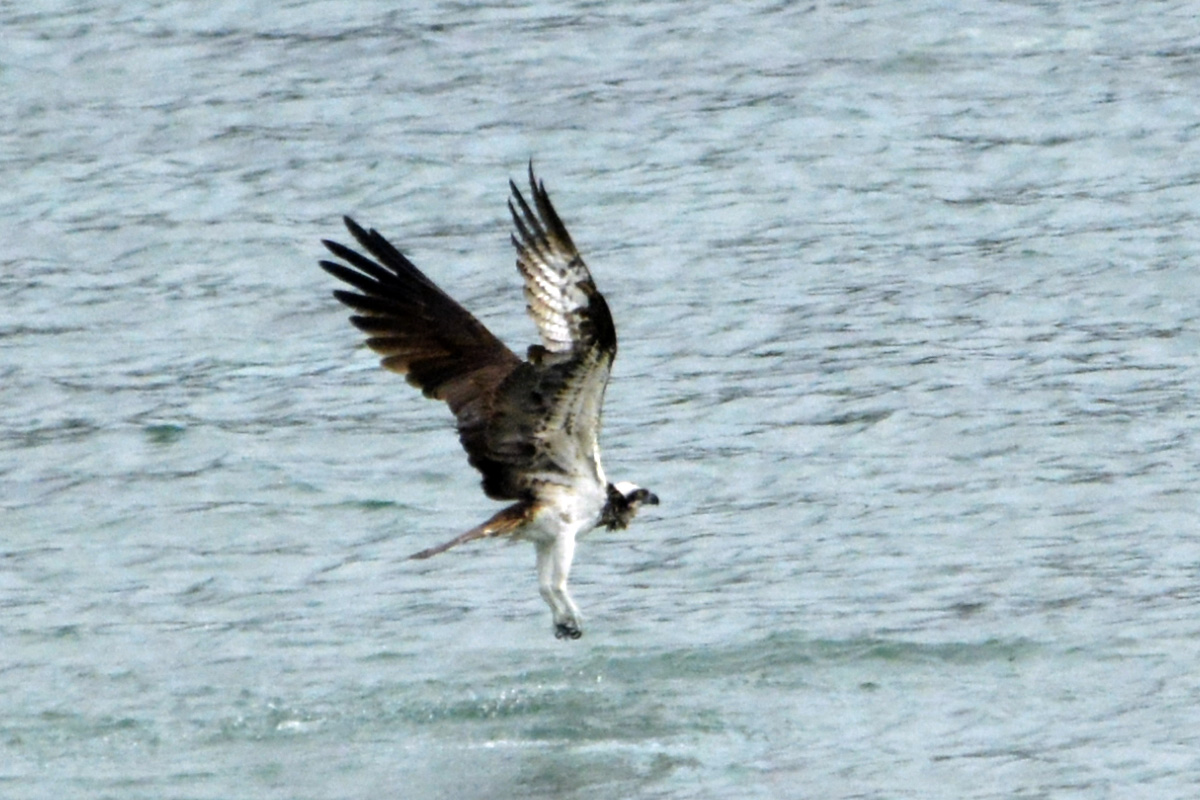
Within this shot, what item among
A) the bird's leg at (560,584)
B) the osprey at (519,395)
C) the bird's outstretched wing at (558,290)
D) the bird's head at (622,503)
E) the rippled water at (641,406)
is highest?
the bird's outstretched wing at (558,290)

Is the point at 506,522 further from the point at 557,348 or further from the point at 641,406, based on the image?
the point at 641,406

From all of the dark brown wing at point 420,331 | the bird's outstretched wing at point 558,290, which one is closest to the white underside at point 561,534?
the dark brown wing at point 420,331

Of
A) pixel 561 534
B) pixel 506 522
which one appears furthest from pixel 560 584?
pixel 506 522

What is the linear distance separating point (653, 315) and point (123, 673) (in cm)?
Answer: 501

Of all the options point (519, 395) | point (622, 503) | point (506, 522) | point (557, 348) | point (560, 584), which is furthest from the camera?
A: point (622, 503)

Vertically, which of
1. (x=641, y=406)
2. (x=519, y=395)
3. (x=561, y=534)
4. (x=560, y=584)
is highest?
(x=519, y=395)

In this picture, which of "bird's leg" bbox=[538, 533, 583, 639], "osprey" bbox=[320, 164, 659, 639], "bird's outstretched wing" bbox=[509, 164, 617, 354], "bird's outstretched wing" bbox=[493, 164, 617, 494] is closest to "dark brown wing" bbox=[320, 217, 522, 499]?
"osprey" bbox=[320, 164, 659, 639]

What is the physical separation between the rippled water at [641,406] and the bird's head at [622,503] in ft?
2.79

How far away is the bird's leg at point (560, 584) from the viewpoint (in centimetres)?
1073

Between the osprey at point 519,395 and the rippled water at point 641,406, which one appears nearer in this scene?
the osprey at point 519,395

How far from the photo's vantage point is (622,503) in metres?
10.9

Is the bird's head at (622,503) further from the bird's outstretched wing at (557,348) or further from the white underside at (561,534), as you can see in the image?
the bird's outstretched wing at (557,348)

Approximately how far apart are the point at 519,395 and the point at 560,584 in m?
1.02

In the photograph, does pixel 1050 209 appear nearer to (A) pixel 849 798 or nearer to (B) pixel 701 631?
(B) pixel 701 631
